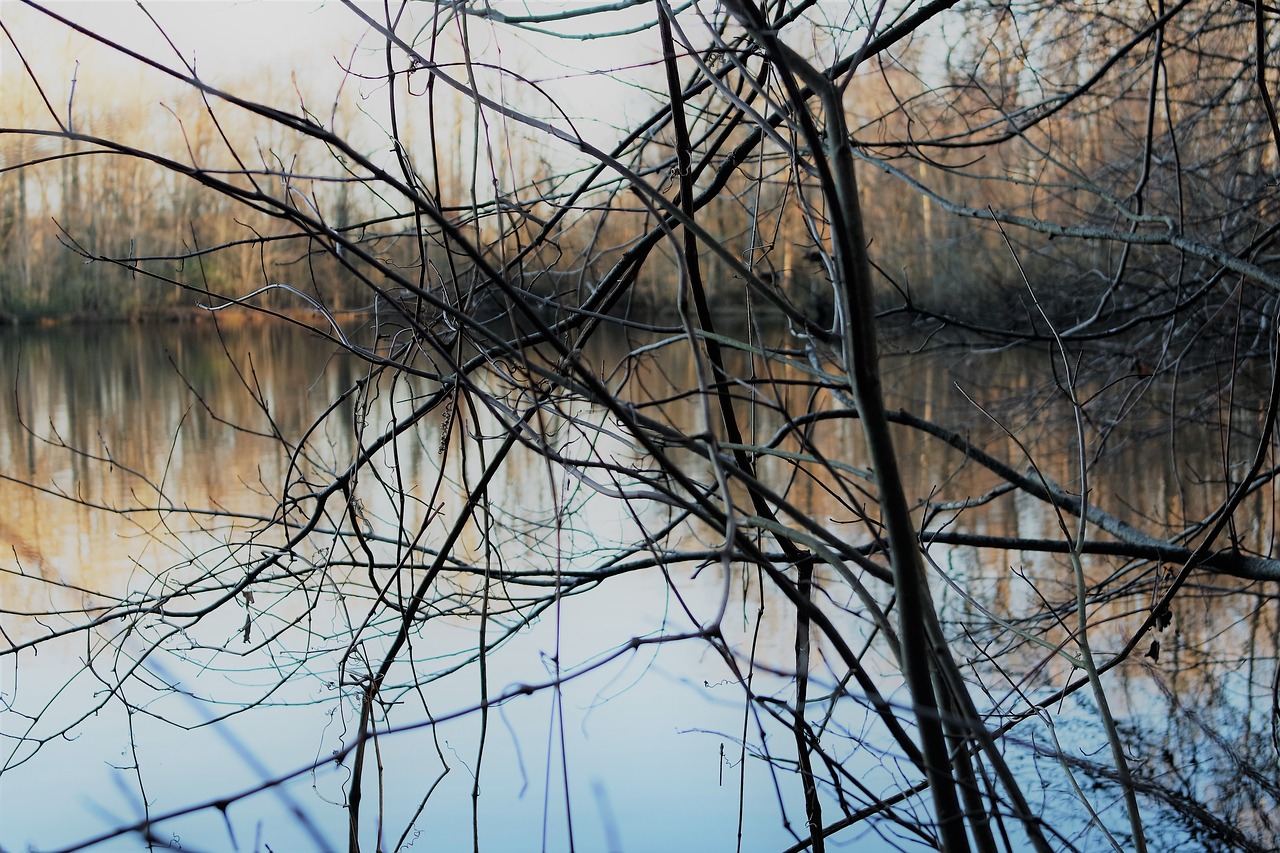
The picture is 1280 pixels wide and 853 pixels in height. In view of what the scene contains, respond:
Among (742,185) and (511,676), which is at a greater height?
(742,185)

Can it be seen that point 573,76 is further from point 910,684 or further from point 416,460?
point 416,460

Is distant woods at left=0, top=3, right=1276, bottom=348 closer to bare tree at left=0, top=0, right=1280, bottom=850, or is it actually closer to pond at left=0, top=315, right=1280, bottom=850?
bare tree at left=0, top=0, right=1280, bottom=850

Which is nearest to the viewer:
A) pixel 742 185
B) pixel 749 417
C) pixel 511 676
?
pixel 749 417

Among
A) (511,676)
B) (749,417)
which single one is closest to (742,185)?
(511,676)

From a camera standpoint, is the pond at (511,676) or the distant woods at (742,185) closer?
the distant woods at (742,185)

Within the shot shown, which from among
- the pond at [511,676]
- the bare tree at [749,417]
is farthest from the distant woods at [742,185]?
the pond at [511,676]

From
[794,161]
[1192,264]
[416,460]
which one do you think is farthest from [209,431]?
[794,161]

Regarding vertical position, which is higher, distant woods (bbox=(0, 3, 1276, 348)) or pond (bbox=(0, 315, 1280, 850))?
distant woods (bbox=(0, 3, 1276, 348))

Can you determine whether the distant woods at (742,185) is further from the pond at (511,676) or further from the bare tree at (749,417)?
the pond at (511,676)

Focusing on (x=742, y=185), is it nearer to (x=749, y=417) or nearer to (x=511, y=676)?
(x=511, y=676)

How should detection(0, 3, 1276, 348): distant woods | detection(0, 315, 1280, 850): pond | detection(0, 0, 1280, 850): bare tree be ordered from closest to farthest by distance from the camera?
detection(0, 0, 1280, 850): bare tree < detection(0, 3, 1276, 348): distant woods < detection(0, 315, 1280, 850): pond

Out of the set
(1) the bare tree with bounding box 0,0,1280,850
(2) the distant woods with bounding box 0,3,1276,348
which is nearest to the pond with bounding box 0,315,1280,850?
(1) the bare tree with bounding box 0,0,1280,850

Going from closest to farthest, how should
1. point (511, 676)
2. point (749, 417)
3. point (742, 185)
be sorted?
point (749, 417) < point (511, 676) < point (742, 185)

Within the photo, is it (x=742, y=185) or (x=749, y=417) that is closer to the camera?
(x=749, y=417)
